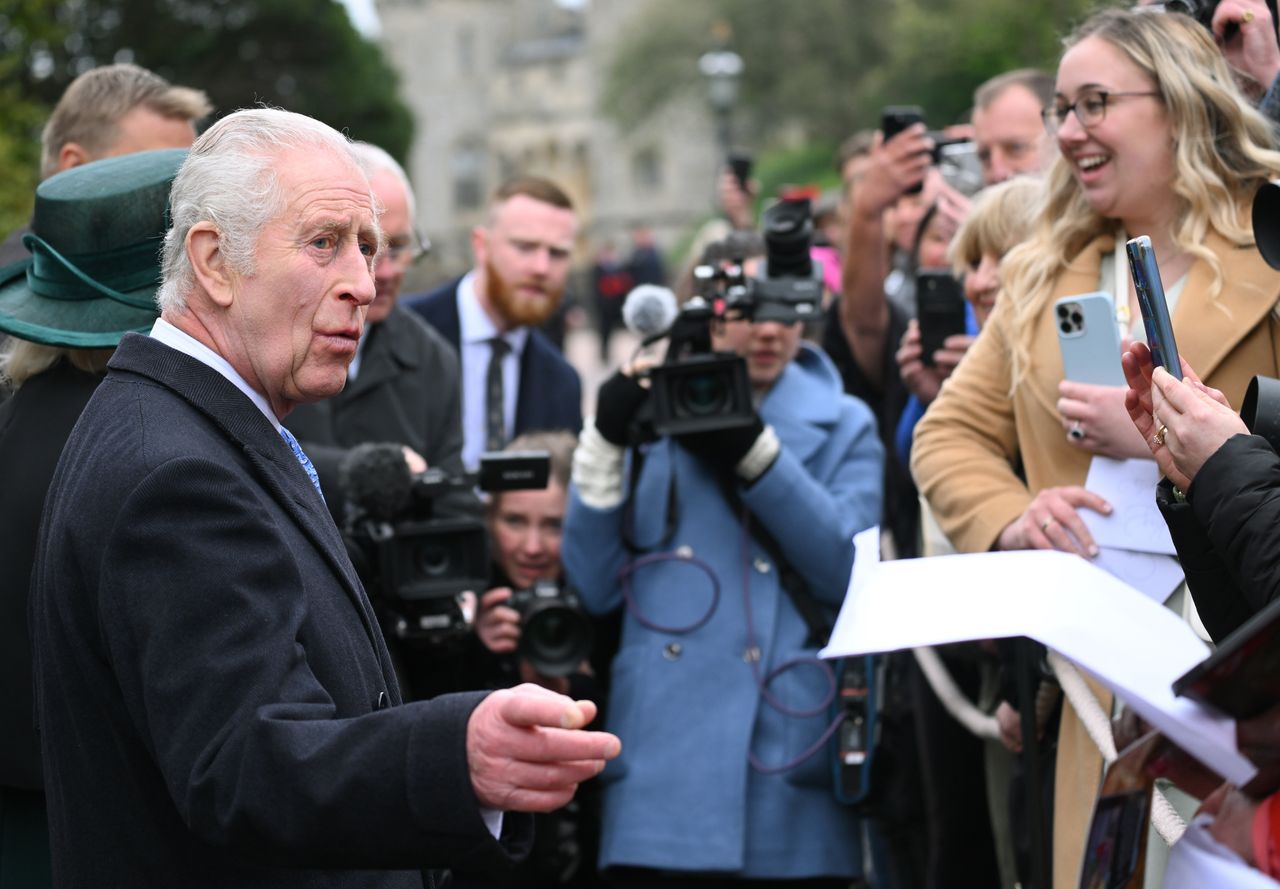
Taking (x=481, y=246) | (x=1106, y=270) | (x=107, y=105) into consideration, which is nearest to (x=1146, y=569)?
(x=1106, y=270)

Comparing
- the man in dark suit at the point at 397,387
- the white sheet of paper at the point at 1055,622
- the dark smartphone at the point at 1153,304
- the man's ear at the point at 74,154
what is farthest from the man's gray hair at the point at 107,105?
the white sheet of paper at the point at 1055,622

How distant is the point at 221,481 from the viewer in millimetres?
2287

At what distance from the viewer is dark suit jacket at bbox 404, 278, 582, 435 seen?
622 centimetres

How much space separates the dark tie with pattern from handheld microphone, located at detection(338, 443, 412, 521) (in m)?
1.79

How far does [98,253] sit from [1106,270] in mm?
2254

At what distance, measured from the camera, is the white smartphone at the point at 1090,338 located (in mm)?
3473

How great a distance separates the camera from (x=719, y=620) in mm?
4422

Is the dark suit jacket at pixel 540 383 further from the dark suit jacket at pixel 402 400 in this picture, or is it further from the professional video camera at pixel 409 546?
the professional video camera at pixel 409 546

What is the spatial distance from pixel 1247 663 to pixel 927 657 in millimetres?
3037

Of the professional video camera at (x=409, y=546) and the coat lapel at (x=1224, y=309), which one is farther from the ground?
the coat lapel at (x=1224, y=309)

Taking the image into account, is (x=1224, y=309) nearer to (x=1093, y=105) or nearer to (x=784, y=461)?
(x=1093, y=105)

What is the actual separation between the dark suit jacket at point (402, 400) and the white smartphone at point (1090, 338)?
230cm

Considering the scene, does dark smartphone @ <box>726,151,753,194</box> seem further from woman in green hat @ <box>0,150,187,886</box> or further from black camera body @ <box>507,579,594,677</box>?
woman in green hat @ <box>0,150,187,886</box>

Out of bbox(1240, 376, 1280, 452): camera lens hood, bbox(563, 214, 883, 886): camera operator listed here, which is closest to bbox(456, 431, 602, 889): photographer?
bbox(563, 214, 883, 886): camera operator
